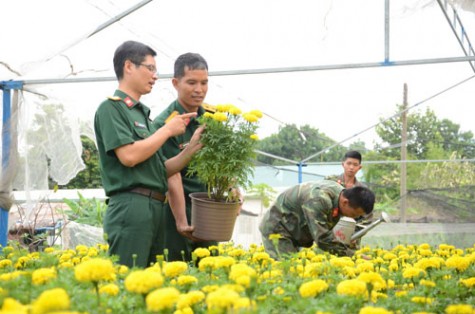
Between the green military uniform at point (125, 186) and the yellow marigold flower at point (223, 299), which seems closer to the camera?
the yellow marigold flower at point (223, 299)

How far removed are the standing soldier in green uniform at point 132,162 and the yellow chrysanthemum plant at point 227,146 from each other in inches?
2.8

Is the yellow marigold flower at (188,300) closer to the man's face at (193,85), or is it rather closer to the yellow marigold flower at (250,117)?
the yellow marigold flower at (250,117)

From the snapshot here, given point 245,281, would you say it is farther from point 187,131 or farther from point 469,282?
point 187,131

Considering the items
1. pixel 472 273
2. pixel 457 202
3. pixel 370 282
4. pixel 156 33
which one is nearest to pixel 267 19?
pixel 156 33

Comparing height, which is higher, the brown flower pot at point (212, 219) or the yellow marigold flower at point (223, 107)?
the yellow marigold flower at point (223, 107)

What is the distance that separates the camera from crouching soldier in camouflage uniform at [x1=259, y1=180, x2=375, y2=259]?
3666mm

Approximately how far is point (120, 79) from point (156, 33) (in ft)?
9.95

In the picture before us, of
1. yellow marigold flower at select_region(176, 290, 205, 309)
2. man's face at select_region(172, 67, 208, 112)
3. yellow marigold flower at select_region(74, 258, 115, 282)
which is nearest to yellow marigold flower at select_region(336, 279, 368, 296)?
yellow marigold flower at select_region(176, 290, 205, 309)

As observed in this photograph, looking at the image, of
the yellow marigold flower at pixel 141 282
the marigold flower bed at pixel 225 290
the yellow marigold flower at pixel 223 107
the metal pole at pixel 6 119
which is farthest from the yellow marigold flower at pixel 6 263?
the metal pole at pixel 6 119

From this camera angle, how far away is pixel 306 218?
152 inches

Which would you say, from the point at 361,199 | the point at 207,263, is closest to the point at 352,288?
the point at 207,263

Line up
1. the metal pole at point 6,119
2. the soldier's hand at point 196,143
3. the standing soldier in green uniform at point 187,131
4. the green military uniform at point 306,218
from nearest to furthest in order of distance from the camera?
the soldier's hand at point 196,143
the standing soldier in green uniform at point 187,131
the green military uniform at point 306,218
the metal pole at point 6,119

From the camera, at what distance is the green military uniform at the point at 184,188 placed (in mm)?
3043

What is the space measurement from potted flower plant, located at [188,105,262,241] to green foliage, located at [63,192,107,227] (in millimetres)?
4422
